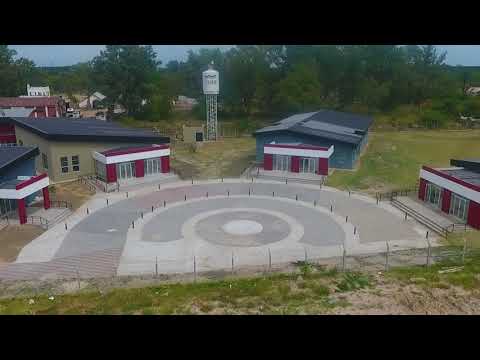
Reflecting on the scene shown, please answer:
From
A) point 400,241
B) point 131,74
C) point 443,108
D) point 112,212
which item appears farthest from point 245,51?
point 400,241

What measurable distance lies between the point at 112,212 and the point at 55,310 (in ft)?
46.2

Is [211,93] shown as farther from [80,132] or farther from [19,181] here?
[19,181]

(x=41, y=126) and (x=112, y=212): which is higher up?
(x=41, y=126)

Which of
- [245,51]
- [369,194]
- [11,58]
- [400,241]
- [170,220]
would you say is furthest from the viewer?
[11,58]

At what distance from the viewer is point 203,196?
114 ft

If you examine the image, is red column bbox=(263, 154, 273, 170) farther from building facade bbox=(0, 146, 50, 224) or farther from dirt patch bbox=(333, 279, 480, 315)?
dirt patch bbox=(333, 279, 480, 315)

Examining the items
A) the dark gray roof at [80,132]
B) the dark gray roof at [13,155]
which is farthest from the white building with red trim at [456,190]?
the dark gray roof at [13,155]

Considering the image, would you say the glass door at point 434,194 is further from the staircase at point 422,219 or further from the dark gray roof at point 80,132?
the dark gray roof at point 80,132

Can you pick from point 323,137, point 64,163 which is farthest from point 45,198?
point 323,137

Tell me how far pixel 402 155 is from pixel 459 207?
65.6ft

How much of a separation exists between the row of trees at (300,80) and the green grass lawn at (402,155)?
497 inches

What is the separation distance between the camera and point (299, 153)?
131ft

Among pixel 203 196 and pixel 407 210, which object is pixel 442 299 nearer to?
pixel 407 210

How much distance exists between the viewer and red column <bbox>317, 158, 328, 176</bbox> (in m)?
39.6
